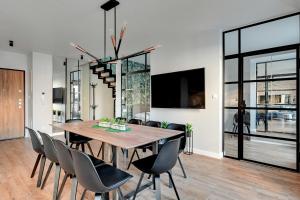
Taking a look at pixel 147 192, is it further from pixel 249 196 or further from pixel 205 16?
pixel 205 16

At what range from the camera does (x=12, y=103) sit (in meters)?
5.55

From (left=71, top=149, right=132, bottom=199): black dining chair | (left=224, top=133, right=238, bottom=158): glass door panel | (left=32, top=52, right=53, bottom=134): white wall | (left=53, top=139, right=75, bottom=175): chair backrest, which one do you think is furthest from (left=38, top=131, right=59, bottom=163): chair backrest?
(left=32, top=52, right=53, bottom=134): white wall

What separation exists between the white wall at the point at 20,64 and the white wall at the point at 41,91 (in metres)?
0.45

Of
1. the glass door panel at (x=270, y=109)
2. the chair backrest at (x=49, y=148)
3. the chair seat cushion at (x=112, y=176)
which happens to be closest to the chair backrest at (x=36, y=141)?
the chair backrest at (x=49, y=148)

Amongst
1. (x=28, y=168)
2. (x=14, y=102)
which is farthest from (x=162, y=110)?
(x=14, y=102)

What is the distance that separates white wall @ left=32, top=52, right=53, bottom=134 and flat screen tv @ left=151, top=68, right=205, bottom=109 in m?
Result: 3.48

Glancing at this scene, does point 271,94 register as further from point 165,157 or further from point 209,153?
point 165,157

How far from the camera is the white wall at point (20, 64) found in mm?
5418

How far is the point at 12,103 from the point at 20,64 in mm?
1262

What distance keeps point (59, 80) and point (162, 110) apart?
17.8 ft

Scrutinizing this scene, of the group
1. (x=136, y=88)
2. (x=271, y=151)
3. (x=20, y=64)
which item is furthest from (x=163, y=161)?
(x=20, y=64)

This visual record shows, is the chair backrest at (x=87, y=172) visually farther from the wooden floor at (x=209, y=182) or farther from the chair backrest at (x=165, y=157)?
the wooden floor at (x=209, y=182)

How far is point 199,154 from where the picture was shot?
403 cm

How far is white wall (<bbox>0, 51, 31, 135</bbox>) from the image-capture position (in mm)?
5418
